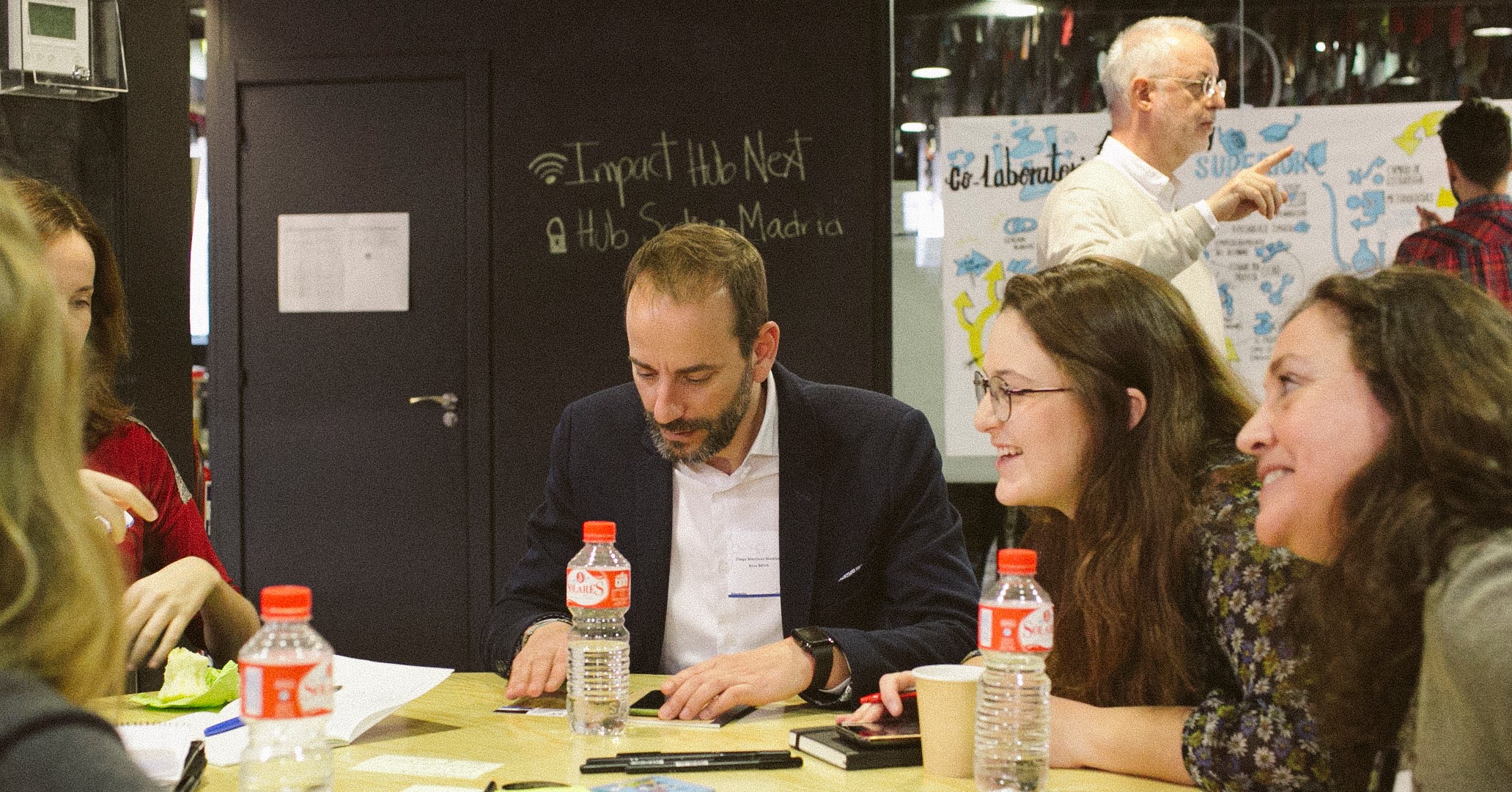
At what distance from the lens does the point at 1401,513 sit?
1.30m

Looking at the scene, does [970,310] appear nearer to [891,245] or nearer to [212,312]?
[891,245]

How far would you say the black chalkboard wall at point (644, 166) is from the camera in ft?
16.3

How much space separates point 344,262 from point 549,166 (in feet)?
2.91

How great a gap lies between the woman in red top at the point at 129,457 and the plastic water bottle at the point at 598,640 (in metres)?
0.68

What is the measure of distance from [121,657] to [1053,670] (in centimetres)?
126

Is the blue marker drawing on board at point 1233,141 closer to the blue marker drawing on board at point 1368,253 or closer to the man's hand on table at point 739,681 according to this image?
the blue marker drawing on board at point 1368,253

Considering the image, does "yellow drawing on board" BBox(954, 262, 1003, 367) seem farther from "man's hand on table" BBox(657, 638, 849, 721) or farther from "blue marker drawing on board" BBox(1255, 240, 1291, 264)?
"man's hand on table" BBox(657, 638, 849, 721)

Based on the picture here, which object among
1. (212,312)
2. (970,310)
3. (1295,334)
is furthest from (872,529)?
(212,312)

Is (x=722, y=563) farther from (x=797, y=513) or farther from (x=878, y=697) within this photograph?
(x=878, y=697)

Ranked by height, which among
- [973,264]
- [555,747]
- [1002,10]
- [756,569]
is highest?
[1002,10]

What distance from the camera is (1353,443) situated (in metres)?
1.39

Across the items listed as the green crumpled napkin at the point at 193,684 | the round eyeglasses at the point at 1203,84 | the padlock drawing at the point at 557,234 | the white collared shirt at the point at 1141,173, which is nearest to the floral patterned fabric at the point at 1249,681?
the green crumpled napkin at the point at 193,684

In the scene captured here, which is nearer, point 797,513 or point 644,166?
point 797,513

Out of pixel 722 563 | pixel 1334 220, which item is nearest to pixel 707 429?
pixel 722 563
